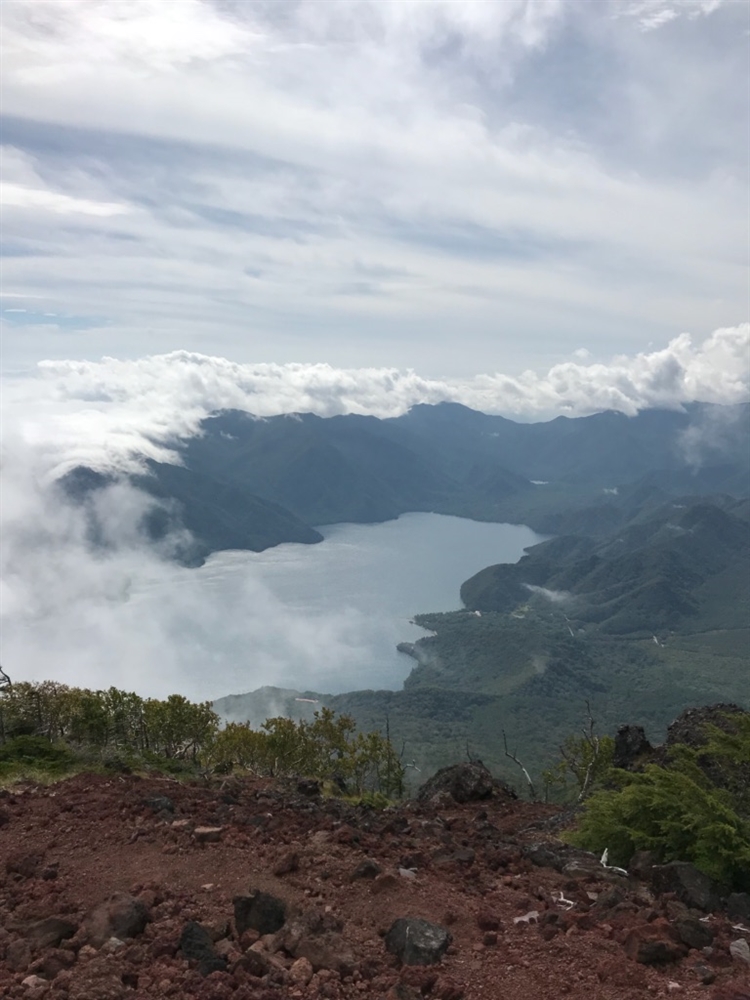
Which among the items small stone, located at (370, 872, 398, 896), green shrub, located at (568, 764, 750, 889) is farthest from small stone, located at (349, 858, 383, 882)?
green shrub, located at (568, 764, 750, 889)

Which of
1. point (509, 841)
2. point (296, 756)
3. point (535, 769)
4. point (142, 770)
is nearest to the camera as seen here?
point (509, 841)

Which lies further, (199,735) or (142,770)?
(199,735)

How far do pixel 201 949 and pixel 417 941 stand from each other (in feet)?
9.25

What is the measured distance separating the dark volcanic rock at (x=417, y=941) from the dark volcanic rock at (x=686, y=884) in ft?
15.0

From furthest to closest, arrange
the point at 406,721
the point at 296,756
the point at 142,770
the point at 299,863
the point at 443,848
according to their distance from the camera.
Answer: the point at 406,721 → the point at 296,756 → the point at 142,770 → the point at 443,848 → the point at 299,863

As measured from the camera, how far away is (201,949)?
9.20 m

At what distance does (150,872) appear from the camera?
12.0 meters

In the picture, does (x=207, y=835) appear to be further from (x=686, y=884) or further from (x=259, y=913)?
(x=686, y=884)

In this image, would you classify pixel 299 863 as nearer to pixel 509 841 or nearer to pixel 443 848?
pixel 443 848

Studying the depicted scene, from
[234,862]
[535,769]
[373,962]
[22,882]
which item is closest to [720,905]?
[373,962]

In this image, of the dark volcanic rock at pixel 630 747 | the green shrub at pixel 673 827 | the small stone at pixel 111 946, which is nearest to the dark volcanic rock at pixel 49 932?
the small stone at pixel 111 946

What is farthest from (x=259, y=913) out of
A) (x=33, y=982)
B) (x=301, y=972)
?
(x=33, y=982)

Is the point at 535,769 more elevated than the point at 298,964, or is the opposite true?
the point at 298,964

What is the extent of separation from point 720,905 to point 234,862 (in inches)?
318
